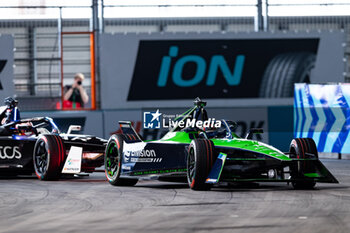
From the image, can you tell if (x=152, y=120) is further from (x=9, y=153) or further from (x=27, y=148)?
(x=9, y=153)

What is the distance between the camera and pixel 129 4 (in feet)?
70.1

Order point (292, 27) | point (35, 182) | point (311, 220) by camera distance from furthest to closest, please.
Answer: point (292, 27)
point (35, 182)
point (311, 220)

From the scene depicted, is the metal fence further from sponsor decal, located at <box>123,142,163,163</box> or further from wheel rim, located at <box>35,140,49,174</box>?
sponsor decal, located at <box>123,142,163,163</box>

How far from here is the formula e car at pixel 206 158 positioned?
36.0 ft

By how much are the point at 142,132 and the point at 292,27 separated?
4892 mm

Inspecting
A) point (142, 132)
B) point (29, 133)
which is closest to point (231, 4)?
point (142, 132)

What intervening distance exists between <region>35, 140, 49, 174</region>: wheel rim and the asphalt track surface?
52.8 inches

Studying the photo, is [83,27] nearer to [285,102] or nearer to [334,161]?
[285,102]

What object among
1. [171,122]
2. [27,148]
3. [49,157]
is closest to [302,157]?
[171,122]

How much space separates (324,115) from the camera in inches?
794

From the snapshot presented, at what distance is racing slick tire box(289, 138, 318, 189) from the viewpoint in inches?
440

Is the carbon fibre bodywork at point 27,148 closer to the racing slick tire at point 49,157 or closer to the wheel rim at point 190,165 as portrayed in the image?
the racing slick tire at point 49,157

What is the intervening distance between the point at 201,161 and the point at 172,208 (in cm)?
202

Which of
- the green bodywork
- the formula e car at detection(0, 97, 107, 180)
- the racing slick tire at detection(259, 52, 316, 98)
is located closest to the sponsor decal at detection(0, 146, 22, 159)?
the formula e car at detection(0, 97, 107, 180)
